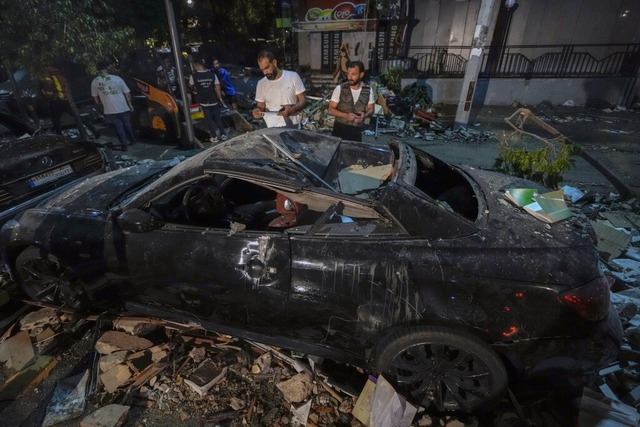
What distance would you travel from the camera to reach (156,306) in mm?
2719

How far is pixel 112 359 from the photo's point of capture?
265 centimetres

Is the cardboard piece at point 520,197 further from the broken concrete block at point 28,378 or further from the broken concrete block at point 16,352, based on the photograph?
the broken concrete block at point 16,352

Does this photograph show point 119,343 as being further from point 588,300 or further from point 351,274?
point 588,300

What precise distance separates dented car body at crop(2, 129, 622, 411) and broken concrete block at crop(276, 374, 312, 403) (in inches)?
10.0

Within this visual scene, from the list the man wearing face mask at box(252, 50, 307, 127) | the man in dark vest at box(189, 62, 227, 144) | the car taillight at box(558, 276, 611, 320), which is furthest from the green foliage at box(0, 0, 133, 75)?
the car taillight at box(558, 276, 611, 320)

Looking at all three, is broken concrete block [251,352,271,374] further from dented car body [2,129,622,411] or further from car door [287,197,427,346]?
car door [287,197,427,346]

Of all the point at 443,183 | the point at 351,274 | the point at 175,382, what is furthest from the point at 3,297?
the point at 443,183

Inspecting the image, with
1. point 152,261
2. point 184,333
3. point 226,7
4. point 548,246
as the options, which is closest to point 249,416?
point 184,333

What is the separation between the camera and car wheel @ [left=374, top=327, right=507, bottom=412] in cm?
200

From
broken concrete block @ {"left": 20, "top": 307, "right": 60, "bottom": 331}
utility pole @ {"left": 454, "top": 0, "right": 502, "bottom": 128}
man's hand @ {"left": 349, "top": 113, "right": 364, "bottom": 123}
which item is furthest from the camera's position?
utility pole @ {"left": 454, "top": 0, "right": 502, "bottom": 128}

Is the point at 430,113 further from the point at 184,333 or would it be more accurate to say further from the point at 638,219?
the point at 184,333

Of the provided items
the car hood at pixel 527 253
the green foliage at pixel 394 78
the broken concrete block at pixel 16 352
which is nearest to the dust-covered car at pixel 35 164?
the broken concrete block at pixel 16 352

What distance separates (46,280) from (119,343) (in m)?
1.01

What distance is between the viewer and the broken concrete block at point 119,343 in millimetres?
2721
